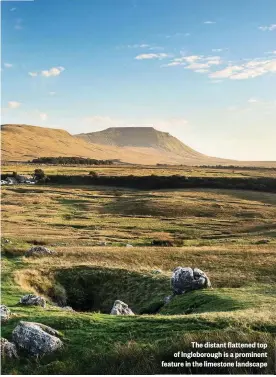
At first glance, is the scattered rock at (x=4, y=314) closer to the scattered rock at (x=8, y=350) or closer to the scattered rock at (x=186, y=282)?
the scattered rock at (x=8, y=350)

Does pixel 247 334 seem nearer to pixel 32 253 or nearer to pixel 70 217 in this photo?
pixel 32 253

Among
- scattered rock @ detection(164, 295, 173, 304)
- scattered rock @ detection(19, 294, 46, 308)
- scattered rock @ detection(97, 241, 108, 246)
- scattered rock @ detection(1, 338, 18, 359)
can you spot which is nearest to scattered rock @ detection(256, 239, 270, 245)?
scattered rock @ detection(97, 241, 108, 246)

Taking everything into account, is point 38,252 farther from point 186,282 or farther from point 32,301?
point 186,282

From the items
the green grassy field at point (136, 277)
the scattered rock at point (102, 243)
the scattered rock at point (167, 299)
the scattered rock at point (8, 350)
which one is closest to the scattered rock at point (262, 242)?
the green grassy field at point (136, 277)

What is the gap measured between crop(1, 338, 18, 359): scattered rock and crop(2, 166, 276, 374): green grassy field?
403 mm

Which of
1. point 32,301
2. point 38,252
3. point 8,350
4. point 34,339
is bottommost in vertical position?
point 38,252

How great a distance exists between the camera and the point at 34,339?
19391mm

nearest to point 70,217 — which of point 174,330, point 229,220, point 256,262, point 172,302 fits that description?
point 229,220

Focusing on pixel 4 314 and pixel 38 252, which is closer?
pixel 4 314

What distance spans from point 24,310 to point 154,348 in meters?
11.2

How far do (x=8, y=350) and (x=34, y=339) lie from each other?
44.4 inches

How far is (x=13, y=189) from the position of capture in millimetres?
133875

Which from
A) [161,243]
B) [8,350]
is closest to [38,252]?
[161,243]

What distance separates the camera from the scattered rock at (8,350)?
62.0 feet
